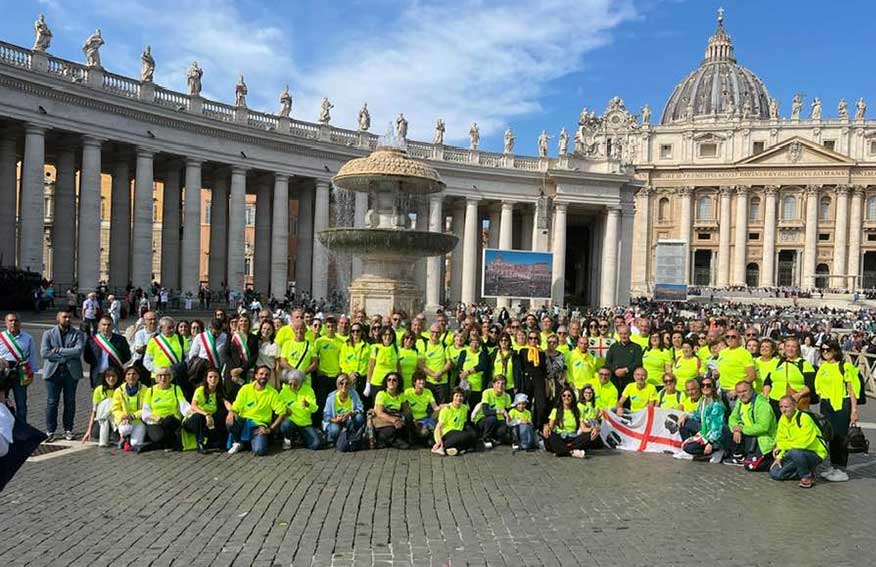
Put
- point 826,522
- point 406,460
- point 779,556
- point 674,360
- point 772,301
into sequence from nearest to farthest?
1. point 779,556
2. point 826,522
3. point 406,460
4. point 674,360
5. point 772,301

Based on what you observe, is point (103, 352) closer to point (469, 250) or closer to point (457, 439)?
point (457, 439)

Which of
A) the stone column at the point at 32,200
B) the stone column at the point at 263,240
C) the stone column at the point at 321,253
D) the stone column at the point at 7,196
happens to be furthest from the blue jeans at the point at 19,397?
the stone column at the point at 263,240

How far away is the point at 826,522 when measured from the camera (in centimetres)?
774

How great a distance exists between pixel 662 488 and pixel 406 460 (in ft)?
11.5

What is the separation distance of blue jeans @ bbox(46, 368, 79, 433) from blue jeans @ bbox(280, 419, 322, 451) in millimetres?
3215

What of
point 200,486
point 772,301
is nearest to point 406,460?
point 200,486

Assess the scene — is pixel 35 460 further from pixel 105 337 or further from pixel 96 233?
pixel 96 233

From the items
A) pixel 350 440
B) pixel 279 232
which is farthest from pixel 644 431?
pixel 279 232

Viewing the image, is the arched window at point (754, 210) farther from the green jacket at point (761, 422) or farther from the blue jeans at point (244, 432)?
the blue jeans at point (244, 432)

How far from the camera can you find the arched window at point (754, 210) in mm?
95688

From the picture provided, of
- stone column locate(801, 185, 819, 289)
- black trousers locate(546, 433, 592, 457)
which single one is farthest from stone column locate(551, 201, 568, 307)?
stone column locate(801, 185, 819, 289)

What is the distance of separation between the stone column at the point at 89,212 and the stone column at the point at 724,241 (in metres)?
83.2

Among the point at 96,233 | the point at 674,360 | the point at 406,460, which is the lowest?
the point at 406,460

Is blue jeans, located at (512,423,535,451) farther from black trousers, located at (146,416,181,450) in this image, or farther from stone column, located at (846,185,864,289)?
stone column, located at (846,185,864,289)
